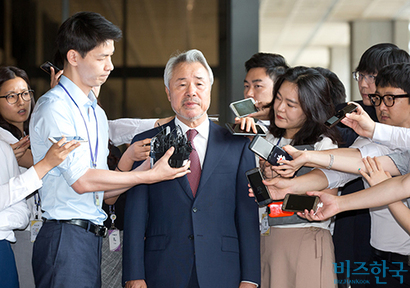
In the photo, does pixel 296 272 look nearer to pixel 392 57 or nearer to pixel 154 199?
pixel 154 199

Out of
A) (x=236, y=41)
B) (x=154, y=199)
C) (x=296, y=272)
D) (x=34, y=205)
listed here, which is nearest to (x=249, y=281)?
(x=296, y=272)

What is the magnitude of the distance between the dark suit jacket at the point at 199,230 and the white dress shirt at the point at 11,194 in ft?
1.97

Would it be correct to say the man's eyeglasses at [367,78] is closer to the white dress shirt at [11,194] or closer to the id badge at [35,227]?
the white dress shirt at [11,194]

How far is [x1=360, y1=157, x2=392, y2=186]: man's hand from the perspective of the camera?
2.36m

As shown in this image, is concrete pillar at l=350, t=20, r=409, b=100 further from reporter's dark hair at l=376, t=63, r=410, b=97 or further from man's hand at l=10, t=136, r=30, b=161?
man's hand at l=10, t=136, r=30, b=161

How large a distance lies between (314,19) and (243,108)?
9731 millimetres

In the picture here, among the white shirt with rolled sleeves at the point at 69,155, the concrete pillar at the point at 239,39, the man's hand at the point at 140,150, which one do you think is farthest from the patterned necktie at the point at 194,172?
the concrete pillar at the point at 239,39

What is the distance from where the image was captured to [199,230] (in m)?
2.37

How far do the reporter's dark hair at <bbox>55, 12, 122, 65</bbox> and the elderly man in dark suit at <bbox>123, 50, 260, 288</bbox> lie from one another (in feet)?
1.95

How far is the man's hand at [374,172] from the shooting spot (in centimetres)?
236

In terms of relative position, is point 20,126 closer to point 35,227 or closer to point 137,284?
point 35,227

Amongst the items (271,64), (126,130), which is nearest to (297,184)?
(271,64)

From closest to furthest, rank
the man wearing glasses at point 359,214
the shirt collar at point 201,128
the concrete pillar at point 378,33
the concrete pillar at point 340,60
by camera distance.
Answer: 1. the shirt collar at point 201,128
2. the man wearing glasses at point 359,214
3. the concrete pillar at point 378,33
4. the concrete pillar at point 340,60

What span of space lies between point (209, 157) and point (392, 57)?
183 centimetres
